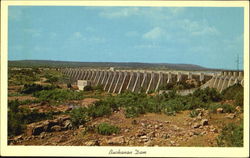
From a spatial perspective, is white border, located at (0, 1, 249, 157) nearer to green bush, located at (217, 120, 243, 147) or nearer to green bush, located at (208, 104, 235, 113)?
green bush, located at (217, 120, 243, 147)

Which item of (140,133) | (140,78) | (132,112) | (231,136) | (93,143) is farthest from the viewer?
(140,78)

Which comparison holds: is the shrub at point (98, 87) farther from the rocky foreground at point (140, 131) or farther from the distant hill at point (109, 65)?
the rocky foreground at point (140, 131)

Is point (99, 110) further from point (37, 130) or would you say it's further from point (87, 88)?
point (37, 130)

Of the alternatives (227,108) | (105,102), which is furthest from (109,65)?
(227,108)

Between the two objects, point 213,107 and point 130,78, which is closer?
point 213,107

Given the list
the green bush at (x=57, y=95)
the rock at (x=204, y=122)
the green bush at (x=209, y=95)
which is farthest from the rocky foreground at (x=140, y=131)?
the green bush at (x=57, y=95)

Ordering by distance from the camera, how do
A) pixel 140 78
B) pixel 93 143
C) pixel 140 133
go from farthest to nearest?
1. pixel 140 78
2. pixel 140 133
3. pixel 93 143
